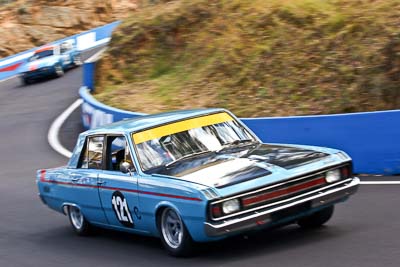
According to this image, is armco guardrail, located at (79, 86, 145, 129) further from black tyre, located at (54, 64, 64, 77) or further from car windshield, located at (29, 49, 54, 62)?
car windshield, located at (29, 49, 54, 62)

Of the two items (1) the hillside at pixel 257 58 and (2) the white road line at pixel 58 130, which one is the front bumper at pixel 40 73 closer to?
(2) the white road line at pixel 58 130

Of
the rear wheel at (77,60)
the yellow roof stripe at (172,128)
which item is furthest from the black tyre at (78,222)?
the rear wheel at (77,60)

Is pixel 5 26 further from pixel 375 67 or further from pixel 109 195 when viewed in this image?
pixel 109 195

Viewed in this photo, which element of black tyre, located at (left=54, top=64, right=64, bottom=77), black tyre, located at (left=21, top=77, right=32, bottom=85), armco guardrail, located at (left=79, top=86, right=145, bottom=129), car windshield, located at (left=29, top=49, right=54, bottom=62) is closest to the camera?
armco guardrail, located at (left=79, top=86, right=145, bottom=129)

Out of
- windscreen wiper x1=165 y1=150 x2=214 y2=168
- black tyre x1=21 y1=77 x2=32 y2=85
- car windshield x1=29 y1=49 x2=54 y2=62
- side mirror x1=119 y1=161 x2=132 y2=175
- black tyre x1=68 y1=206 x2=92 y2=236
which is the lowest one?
black tyre x1=21 y1=77 x2=32 y2=85

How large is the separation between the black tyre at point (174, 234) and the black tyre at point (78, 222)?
189cm

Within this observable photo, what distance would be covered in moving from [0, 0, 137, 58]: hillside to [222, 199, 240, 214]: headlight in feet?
109

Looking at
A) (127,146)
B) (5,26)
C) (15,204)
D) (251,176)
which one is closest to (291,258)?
(251,176)

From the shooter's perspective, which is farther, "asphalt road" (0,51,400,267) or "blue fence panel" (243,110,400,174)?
"blue fence panel" (243,110,400,174)

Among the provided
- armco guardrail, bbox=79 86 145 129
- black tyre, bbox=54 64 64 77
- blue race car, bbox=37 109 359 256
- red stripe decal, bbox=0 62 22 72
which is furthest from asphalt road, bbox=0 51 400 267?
red stripe decal, bbox=0 62 22 72

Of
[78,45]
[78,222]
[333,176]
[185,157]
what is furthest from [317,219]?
[78,45]

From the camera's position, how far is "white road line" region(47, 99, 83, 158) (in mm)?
17344

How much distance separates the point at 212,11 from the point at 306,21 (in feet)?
14.1

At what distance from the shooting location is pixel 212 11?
70.9ft
